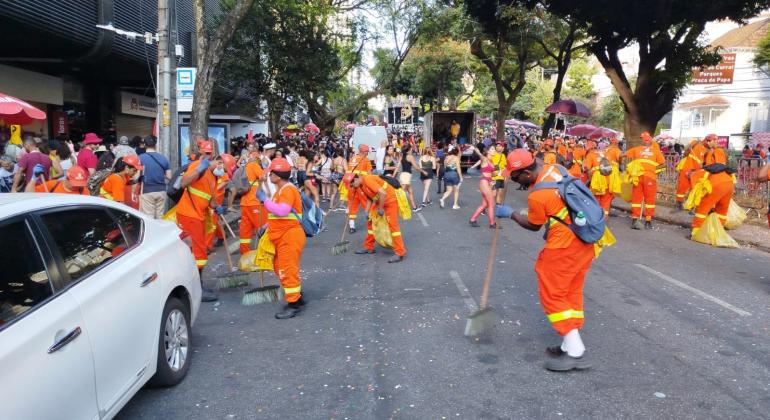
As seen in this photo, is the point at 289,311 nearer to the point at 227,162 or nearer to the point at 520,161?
the point at 520,161

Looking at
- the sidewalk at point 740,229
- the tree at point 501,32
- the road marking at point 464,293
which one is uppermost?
the tree at point 501,32

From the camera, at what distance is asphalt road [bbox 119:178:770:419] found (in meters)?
4.08

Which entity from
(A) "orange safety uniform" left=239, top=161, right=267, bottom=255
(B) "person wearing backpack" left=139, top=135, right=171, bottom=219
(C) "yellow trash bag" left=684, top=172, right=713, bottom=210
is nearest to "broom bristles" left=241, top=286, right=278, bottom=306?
(A) "orange safety uniform" left=239, top=161, right=267, bottom=255

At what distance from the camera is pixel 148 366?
12.7 feet

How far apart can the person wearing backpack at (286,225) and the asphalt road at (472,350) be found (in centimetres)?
41

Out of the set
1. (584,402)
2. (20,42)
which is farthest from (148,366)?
(20,42)

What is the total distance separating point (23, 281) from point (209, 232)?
4.50 m

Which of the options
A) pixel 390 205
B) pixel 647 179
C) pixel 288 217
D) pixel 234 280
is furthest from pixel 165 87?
pixel 647 179

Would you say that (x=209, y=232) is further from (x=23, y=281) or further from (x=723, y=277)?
(x=723, y=277)

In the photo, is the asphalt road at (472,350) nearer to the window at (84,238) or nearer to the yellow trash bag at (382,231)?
the yellow trash bag at (382,231)

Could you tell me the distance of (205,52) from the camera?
11.9 metres

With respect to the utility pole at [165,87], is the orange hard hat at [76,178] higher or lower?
lower

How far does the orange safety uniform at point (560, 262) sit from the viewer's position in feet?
14.9

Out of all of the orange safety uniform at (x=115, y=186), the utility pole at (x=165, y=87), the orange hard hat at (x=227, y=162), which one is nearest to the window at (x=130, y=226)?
the orange safety uniform at (x=115, y=186)
